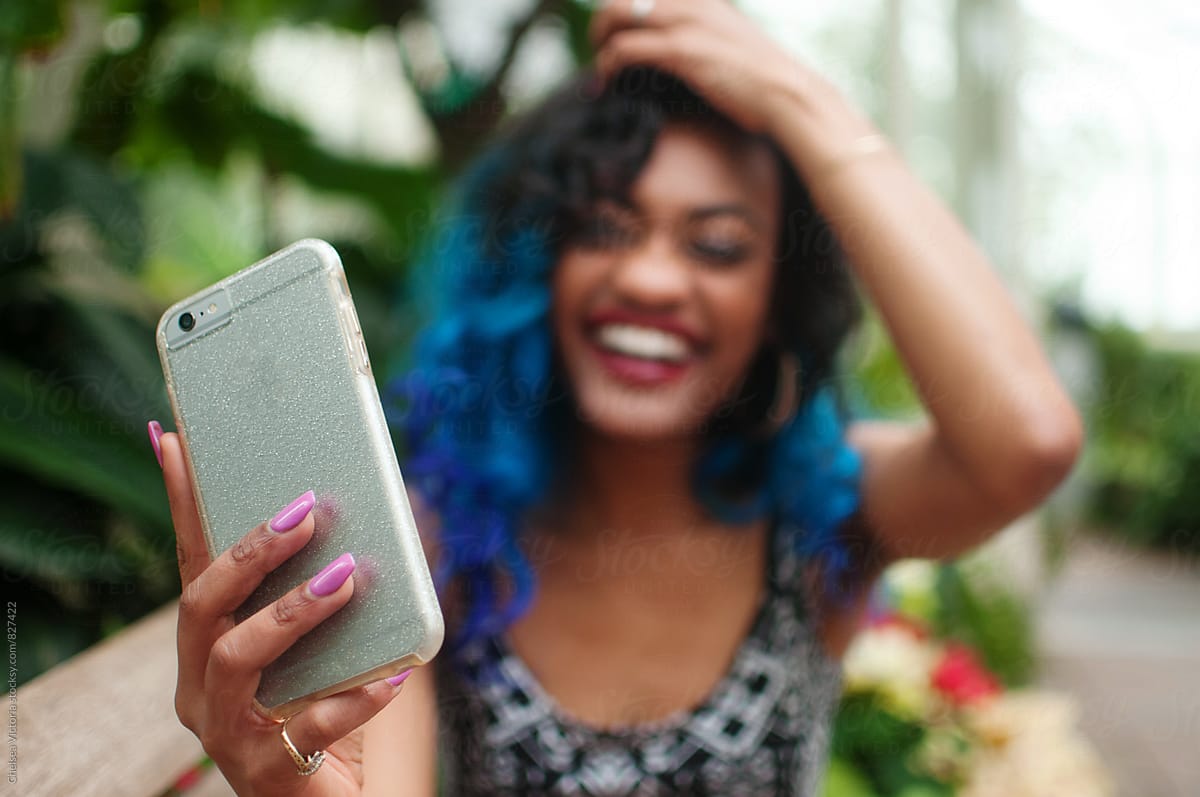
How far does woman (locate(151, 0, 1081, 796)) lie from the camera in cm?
78

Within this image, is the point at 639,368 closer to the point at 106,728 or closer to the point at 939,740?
the point at 106,728

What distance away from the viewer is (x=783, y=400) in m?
1.03

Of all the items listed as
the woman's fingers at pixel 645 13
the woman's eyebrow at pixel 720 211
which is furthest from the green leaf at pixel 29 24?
the woman's eyebrow at pixel 720 211

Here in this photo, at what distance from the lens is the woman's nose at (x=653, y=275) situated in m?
0.82

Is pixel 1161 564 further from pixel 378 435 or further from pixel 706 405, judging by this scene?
pixel 378 435

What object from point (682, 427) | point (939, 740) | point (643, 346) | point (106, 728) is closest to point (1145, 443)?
point (939, 740)

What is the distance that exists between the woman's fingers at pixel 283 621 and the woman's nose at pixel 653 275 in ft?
1.54

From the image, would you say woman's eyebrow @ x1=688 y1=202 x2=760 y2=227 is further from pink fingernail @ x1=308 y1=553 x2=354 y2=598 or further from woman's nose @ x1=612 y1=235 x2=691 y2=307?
pink fingernail @ x1=308 y1=553 x2=354 y2=598

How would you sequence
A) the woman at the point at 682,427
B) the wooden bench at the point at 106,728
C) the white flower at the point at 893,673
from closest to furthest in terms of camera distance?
1. the wooden bench at the point at 106,728
2. the woman at the point at 682,427
3. the white flower at the point at 893,673

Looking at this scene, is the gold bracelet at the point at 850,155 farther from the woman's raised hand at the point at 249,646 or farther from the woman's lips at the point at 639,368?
the woman's raised hand at the point at 249,646

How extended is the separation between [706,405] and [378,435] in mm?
534

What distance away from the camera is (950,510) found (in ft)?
2.82

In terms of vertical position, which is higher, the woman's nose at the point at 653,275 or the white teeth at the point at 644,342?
the woman's nose at the point at 653,275

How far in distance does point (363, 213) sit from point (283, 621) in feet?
5.33
